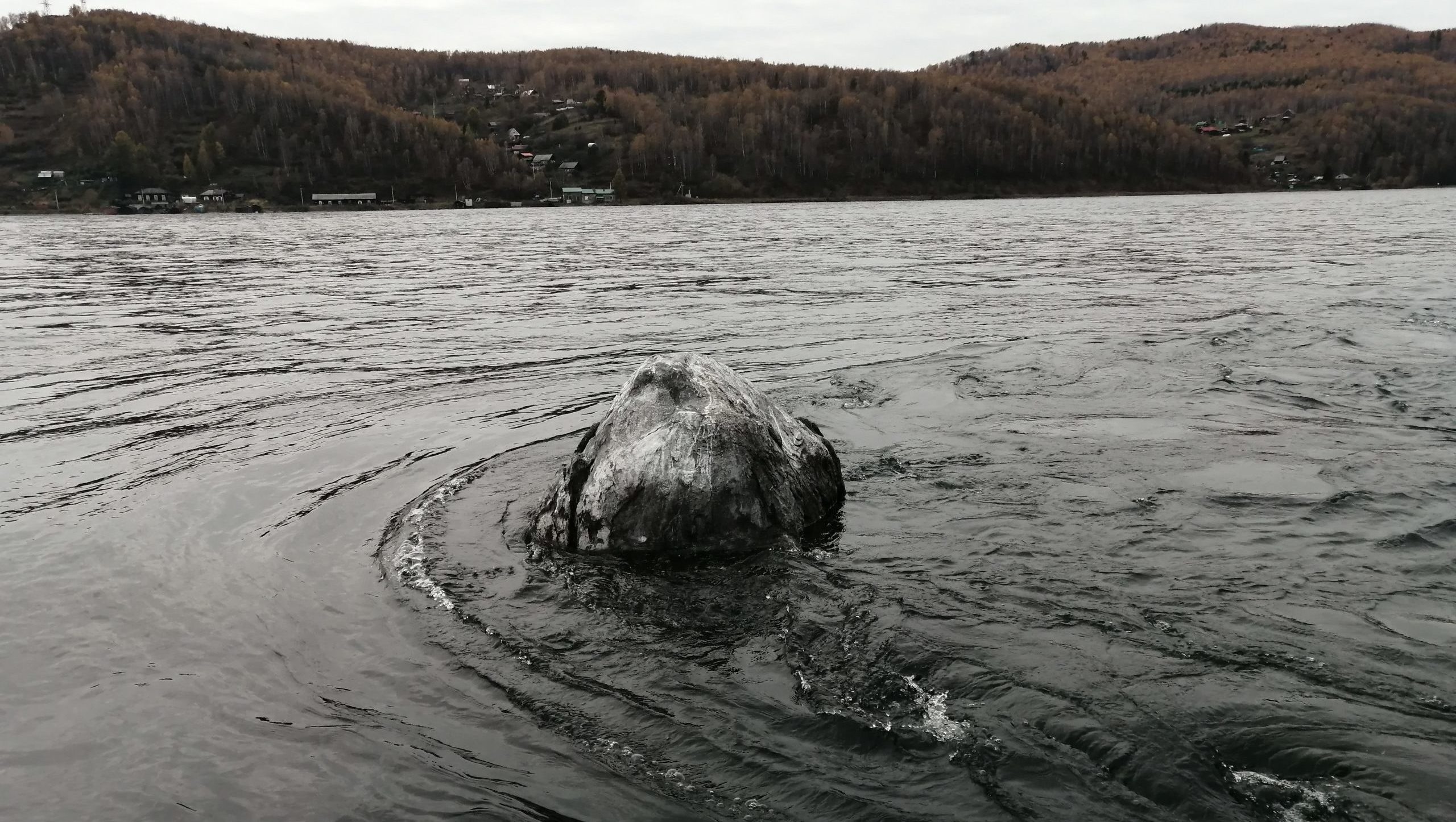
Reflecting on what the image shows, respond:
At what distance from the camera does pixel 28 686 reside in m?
6.51

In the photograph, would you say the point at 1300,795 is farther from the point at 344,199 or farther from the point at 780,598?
the point at 344,199

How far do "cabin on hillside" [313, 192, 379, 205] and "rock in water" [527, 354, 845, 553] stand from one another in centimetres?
18141

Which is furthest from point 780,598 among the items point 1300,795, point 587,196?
point 587,196

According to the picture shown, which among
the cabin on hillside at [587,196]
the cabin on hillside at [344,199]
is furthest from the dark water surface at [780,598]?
the cabin on hillside at [344,199]

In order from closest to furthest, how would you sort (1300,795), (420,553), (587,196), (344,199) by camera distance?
(1300,795) < (420,553) < (344,199) < (587,196)

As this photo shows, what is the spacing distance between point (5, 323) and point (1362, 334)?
32.2 metres

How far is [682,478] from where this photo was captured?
8914 millimetres

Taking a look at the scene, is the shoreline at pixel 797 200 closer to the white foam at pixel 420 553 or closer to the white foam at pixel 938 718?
the white foam at pixel 420 553

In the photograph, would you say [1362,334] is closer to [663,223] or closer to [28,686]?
[28,686]

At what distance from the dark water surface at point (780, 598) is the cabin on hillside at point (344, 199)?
168 meters

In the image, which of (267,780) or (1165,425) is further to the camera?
(1165,425)

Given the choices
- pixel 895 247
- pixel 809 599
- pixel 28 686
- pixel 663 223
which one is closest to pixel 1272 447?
pixel 809 599

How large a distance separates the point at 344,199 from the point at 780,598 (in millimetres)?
185967

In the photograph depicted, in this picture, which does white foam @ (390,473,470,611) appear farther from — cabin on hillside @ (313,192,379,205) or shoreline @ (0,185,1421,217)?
cabin on hillside @ (313,192,379,205)
